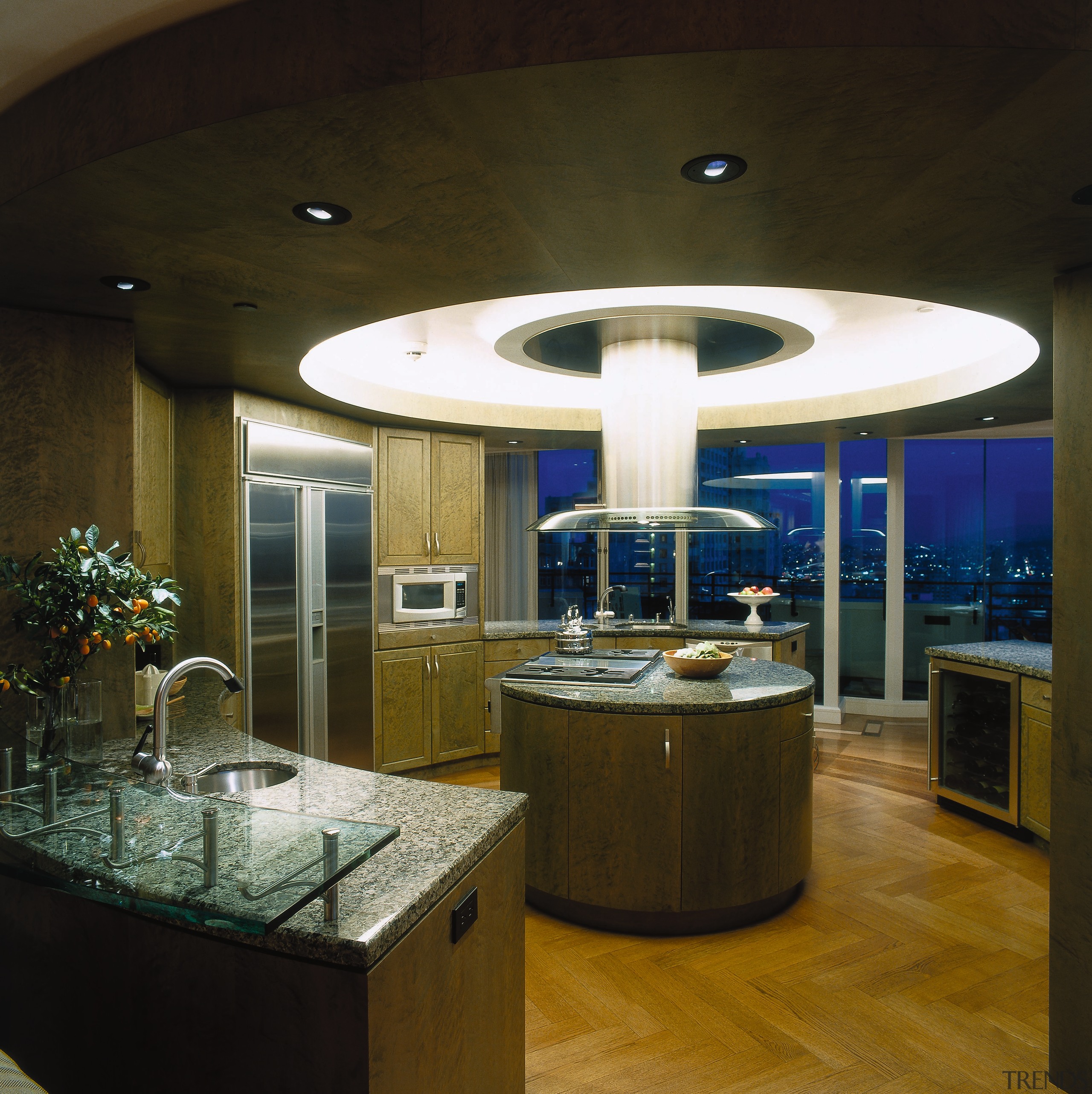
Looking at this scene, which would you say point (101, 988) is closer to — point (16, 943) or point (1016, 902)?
point (16, 943)

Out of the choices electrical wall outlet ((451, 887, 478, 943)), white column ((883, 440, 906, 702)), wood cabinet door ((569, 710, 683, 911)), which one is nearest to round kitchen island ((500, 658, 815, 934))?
wood cabinet door ((569, 710, 683, 911))

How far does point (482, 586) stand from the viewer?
538cm

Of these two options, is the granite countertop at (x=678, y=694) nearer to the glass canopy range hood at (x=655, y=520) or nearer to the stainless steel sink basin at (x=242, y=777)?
the glass canopy range hood at (x=655, y=520)

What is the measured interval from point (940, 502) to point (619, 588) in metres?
2.94

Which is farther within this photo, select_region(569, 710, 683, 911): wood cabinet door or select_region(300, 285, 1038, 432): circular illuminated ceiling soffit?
select_region(300, 285, 1038, 432): circular illuminated ceiling soffit

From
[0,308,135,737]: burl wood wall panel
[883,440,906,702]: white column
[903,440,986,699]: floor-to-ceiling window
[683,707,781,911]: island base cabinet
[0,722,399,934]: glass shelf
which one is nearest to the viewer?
[0,722,399,934]: glass shelf

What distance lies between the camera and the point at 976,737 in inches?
169

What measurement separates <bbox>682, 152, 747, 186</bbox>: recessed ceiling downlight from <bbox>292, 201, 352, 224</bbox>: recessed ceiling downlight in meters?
0.76

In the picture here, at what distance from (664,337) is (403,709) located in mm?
2928

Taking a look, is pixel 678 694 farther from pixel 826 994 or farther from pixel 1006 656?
pixel 1006 656

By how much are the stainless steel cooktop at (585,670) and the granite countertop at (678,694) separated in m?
0.06

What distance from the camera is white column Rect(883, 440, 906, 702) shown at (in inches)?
247

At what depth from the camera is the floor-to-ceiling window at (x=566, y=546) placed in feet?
22.7

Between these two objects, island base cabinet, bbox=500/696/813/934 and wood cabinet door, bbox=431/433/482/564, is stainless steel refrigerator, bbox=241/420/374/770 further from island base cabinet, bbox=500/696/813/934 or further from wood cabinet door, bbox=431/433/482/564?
island base cabinet, bbox=500/696/813/934
